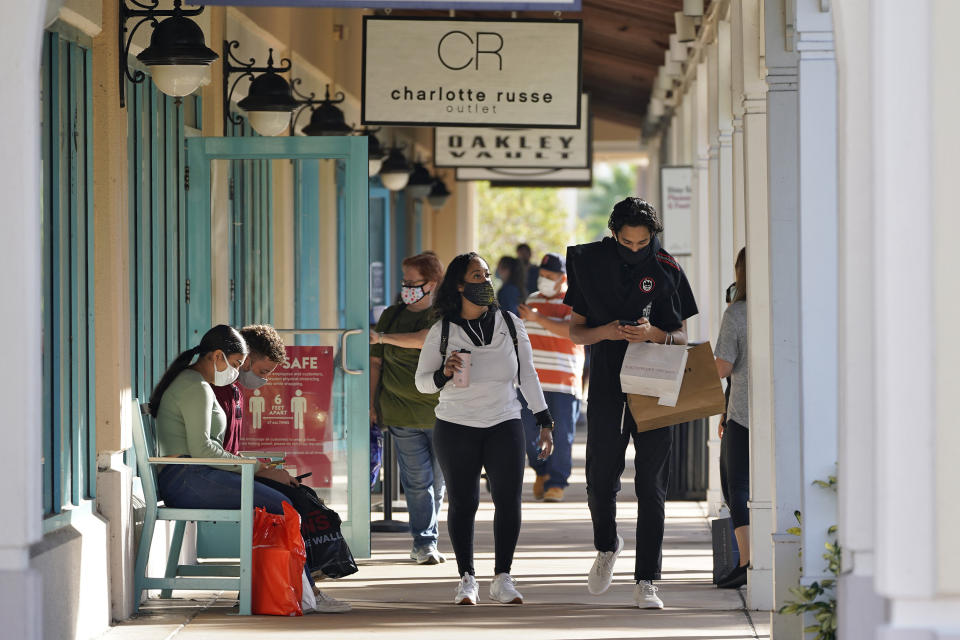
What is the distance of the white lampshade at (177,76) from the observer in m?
7.12

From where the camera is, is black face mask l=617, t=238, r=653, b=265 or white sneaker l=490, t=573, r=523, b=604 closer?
black face mask l=617, t=238, r=653, b=265

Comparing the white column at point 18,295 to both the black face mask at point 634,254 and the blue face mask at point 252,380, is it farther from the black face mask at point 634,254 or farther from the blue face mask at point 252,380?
the blue face mask at point 252,380

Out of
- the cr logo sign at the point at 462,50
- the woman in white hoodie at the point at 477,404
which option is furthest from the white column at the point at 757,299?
the cr logo sign at the point at 462,50

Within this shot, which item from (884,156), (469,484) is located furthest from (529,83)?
(884,156)

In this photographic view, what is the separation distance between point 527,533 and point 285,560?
3.09 meters

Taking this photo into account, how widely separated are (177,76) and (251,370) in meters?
1.55

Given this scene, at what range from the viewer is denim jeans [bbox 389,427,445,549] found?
8461 millimetres

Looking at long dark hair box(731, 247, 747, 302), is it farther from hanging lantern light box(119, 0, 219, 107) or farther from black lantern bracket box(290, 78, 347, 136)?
black lantern bracket box(290, 78, 347, 136)

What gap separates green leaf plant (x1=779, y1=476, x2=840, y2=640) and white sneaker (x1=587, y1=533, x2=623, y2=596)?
1.85m

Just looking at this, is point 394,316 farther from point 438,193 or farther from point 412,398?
point 438,193

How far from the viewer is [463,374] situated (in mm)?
6828

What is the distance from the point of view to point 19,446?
4566mm

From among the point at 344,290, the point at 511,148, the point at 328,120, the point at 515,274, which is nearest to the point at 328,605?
the point at 344,290

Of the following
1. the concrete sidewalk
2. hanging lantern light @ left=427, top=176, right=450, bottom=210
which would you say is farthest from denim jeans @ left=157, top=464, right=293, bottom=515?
hanging lantern light @ left=427, top=176, right=450, bottom=210
